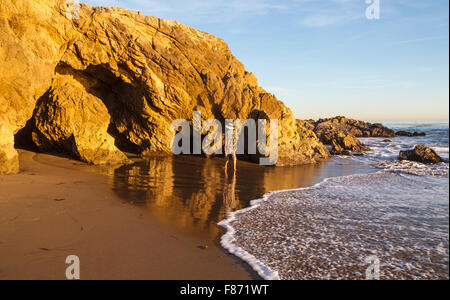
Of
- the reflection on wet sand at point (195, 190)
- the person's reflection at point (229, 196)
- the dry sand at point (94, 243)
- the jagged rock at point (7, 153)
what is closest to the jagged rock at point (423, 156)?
the reflection on wet sand at point (195, 190)

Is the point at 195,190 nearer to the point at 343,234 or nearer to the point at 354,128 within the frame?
the point at 343,234

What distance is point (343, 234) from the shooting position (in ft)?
16.7

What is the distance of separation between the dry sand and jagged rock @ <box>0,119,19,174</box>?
2.07m

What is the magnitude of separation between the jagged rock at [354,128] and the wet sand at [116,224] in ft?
103

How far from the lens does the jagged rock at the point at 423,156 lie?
1622 centimetres

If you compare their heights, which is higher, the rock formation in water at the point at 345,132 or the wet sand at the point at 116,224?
the rock formation in water at the point at 345,132

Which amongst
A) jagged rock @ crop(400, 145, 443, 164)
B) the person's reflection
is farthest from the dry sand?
jagged rock @ crop(400, 145, 443, 164)

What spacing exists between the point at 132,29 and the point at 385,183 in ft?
43.7

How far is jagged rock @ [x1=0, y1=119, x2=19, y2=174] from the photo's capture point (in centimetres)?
850

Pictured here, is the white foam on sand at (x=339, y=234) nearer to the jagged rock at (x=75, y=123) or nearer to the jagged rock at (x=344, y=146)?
the jagged rock at (x=75, y=123)

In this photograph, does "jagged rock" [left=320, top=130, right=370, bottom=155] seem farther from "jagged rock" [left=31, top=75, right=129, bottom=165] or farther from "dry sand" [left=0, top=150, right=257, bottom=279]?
"dry sand" [left=0, top=150, right=257, bottom=279]

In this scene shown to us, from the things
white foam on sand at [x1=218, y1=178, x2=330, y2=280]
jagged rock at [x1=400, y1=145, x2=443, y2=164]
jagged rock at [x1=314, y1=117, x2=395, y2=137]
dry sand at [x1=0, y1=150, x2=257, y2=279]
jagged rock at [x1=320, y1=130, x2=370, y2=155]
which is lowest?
white foam on sand at [x1=218, y1=178, x2=330, y2=280]

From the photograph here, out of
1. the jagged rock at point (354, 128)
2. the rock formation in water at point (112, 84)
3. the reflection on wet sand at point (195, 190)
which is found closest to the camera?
the reflection on wet sand at point (195, 190)

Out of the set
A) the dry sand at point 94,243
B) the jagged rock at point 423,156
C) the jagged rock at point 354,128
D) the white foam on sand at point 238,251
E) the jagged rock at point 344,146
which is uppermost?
the jagged rock at point 354,128
